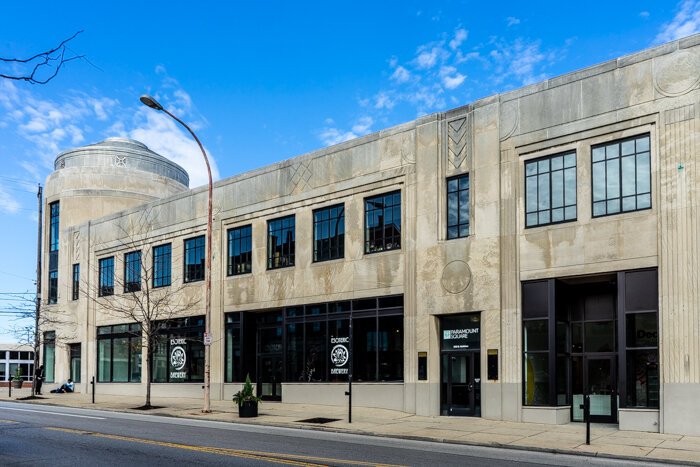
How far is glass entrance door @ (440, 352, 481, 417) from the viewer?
23688 mm

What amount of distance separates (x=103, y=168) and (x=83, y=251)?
550cm

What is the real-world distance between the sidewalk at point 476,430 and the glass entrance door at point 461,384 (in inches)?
28.6

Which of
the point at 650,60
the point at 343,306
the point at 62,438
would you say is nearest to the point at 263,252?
the point at 343,306

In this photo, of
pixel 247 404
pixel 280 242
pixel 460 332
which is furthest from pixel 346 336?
pixel 280 242

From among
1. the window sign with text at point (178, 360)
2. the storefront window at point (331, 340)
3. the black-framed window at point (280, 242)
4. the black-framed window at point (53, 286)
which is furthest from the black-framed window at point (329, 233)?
the black-framed window at point (53, 286)

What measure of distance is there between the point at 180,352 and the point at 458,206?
17.0 metres

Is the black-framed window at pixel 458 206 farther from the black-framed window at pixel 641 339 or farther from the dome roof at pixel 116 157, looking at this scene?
the dome roof at pixel 116 157

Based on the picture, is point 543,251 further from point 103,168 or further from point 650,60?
point 103,168

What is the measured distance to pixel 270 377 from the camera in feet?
103

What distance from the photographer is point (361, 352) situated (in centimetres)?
2725

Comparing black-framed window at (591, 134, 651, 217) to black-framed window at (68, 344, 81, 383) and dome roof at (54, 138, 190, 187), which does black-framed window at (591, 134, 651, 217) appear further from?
dome roof at (54, 138, 190, 187)

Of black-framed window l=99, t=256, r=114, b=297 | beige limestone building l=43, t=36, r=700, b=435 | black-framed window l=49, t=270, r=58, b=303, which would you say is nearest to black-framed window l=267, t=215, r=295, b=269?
beige limestone building l=43, t=36, r=700, b=435

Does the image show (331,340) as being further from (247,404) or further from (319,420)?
(319,420)

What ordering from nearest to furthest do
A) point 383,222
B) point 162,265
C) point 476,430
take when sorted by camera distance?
point 476,430
point 383,222
point 162,265
